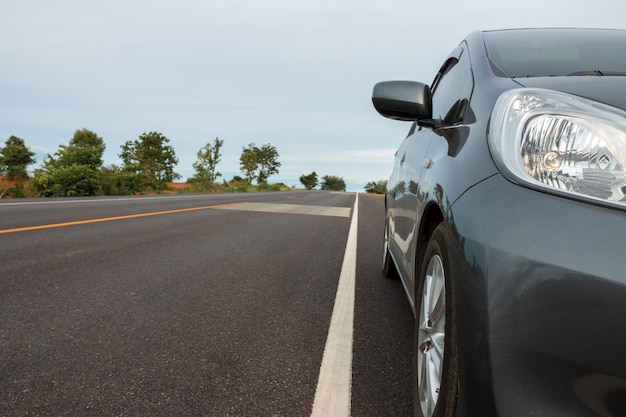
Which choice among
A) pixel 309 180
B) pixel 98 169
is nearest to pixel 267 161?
pixel 309 180

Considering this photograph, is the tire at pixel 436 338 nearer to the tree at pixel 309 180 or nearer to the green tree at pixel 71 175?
the green tree at pixel 71 175

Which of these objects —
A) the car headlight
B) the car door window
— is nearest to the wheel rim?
the car headlight

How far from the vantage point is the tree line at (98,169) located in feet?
54.1

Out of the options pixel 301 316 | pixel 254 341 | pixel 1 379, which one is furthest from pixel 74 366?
pixel 301 316

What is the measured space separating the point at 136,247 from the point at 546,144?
496 cm

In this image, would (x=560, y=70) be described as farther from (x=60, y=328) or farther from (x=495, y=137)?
(x=60, y=328)

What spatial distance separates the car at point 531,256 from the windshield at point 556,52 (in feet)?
0.47

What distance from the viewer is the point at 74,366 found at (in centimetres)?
211

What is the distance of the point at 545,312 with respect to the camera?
1.01 meters

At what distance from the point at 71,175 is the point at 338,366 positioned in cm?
1757

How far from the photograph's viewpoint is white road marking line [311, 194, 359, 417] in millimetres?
1833

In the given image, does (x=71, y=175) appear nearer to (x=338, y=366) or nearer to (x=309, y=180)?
(x=338, y=366)

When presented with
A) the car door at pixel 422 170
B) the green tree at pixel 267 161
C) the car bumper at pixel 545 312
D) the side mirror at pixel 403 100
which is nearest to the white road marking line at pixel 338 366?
the car door at pixel 422 170

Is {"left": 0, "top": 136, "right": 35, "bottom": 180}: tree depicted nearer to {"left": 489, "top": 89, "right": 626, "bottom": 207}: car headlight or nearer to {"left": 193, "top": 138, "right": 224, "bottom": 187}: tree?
{"left": 193, "top": 138, "right": 224, "bottom": 187}: tree
